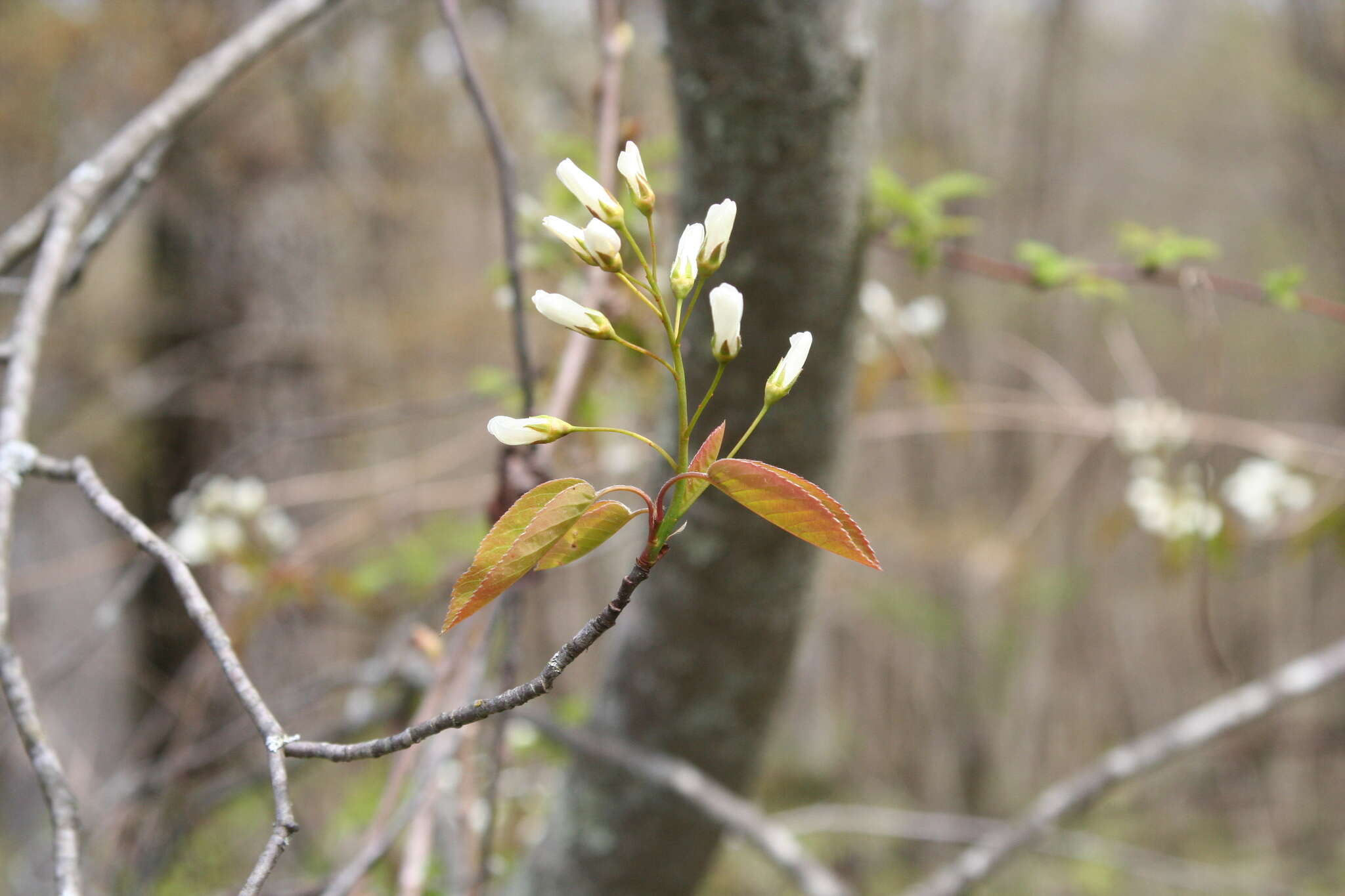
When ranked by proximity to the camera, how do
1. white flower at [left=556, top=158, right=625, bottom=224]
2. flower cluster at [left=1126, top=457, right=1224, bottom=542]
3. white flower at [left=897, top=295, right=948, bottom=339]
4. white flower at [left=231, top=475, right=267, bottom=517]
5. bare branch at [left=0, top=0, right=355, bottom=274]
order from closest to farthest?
white flower at [left=556, top=158, right=625, bottom=224]
bare branch at [left=0, top=0, right=355, bottom=274]
flower cluster at [left=1126, top=457, right=1224, bottom=542]
white flower at [left=897, top=295, right=948, bottom=339]
white flower at [left=231, top=475, right=267, bottom=517]

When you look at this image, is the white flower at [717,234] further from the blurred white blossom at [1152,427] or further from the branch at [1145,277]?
the blurred white blossom at [1152,427]

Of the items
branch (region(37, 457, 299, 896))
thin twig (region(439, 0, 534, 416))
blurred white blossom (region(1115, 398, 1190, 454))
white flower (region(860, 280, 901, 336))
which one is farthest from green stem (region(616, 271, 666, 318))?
blurred white blossom (region(1115, 398, 1190, 454))

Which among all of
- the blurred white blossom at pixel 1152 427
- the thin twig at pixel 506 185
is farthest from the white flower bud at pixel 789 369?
the blurred white blossom at pixel 1152 427

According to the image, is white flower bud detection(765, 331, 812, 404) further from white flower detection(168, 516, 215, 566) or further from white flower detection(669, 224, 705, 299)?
white flower detection(168, 516, 215, 566)

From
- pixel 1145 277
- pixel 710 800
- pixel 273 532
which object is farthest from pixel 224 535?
pixel 1145 277

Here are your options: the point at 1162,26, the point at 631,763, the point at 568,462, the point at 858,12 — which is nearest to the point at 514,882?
the point at 631,763

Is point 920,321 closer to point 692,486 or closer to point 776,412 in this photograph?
point 776,412
